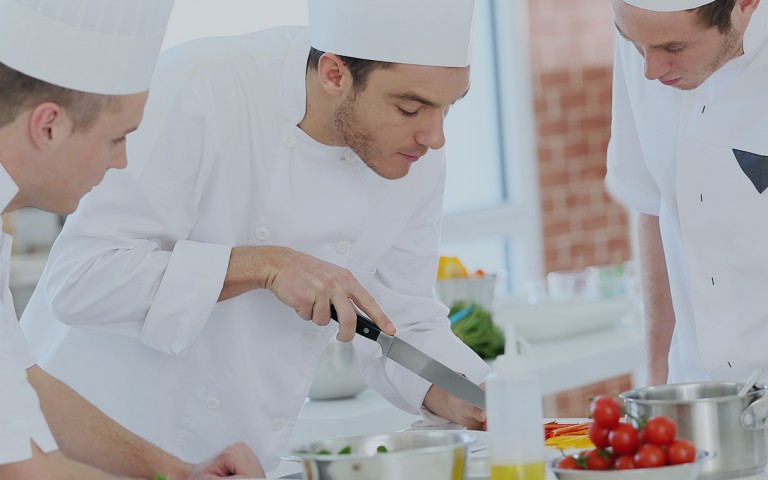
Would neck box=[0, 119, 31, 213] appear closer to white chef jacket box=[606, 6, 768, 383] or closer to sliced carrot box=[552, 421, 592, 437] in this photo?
sliced carrot box=[552, 421, 592, 437]

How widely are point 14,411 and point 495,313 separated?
2.57 metres

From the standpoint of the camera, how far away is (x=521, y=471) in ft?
4.81

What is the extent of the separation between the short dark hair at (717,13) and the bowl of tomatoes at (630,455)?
0.97m

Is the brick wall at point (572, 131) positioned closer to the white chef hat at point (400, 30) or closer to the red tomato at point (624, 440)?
the white chef hat at point (400, 30)

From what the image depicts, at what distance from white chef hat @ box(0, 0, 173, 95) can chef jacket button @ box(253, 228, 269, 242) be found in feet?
1.80

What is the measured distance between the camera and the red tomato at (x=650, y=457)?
4.86 feet

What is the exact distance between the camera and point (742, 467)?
5.51 feet

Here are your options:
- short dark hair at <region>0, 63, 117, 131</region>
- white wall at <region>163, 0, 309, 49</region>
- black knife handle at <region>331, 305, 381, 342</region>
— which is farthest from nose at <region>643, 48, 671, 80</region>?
white wall at <region>163, 0, 309, 49</region>

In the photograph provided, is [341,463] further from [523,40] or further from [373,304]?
[523,40]

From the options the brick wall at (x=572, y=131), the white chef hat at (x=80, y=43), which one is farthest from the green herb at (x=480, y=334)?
the brick wall at (x=572, y=131)

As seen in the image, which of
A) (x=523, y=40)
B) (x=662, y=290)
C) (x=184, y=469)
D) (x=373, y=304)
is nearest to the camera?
(x=184, y=469)

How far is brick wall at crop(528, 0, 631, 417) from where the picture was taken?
19.9ft

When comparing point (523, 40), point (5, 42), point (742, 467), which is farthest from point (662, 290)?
point (523, 40)

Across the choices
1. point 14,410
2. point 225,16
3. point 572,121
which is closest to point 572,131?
point 572,121
